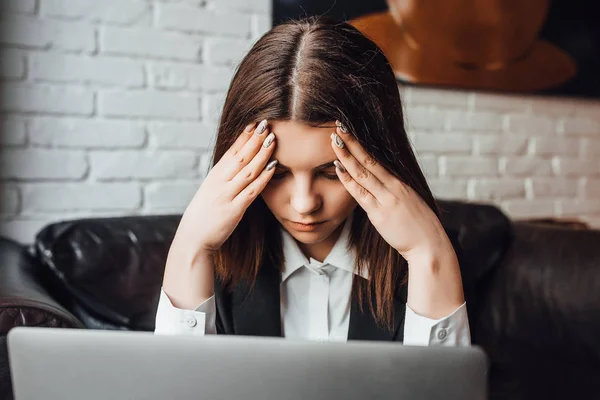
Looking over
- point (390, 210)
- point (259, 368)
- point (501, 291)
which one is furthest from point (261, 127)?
point (501, 291)

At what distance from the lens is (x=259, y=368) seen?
Answer: 0.52 metres

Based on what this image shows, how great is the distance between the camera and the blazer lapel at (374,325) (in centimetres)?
108

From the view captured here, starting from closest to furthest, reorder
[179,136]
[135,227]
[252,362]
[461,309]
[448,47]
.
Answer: [252,362], [461,309], [135,227], [179,136], [448,47]

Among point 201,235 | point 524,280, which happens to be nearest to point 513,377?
point 524,280

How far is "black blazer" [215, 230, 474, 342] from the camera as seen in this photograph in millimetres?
1092

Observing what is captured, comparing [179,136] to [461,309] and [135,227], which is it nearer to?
[135,227]

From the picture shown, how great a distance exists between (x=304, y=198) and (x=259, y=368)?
425 millimetres

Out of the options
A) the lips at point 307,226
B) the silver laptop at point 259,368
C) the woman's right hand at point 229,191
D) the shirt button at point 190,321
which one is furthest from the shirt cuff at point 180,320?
the silver laptop at point 259,368

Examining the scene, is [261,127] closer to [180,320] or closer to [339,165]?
[339,165]

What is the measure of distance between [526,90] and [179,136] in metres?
1.29

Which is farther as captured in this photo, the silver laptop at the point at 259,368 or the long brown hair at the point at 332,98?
the long brown hair at the point at 332,98

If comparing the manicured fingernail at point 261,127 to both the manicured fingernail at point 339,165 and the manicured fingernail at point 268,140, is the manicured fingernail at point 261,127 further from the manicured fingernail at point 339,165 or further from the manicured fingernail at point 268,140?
the manicured fingernail at point 339,165

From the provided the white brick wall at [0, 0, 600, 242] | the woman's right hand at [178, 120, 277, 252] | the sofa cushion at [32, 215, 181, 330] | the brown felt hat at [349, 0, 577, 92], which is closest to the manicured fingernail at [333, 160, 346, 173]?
the woman's right hand at [178, 120, 277, 252]

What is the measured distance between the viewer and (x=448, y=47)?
6.44 ft
